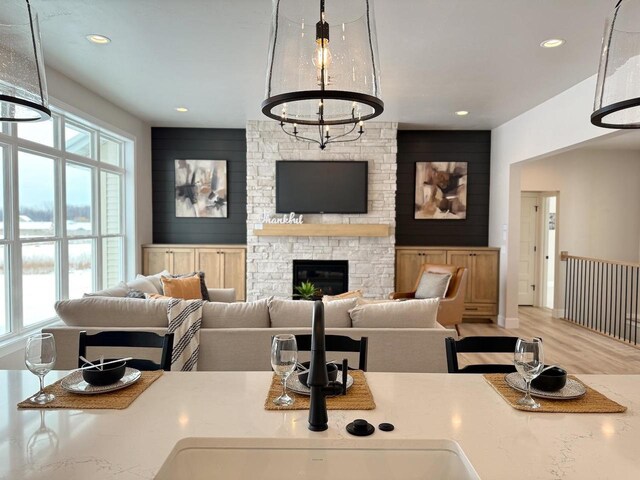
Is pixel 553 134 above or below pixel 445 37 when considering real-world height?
below

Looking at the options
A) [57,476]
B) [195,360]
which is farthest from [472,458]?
[195,360]

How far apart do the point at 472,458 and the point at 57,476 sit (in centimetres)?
97

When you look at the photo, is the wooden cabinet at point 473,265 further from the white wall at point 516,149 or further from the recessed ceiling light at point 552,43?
the recessed ceiling light at point 552,43

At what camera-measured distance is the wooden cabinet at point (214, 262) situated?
21.0 ft

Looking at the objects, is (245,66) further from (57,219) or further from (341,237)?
(341,237)

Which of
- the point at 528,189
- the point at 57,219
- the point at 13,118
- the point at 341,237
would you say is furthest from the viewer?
the point at 528,189

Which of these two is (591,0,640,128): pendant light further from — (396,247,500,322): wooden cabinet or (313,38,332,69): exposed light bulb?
(396,247,500,322): wooden cabinet

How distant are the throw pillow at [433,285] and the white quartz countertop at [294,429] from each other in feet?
12.4

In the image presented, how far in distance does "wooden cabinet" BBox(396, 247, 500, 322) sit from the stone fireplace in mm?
309

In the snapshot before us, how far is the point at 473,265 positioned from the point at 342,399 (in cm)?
546

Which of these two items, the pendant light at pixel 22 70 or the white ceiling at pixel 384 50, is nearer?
the pendant light at pixel 22 70

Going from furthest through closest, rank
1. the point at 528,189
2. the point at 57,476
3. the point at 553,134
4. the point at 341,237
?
the point at 528,189 → the point at 341,237 → the point at 553,134 → the point at 57,476

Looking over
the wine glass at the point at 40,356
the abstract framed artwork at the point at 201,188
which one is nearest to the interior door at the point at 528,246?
the abstract framed artwork at the point at 201,188

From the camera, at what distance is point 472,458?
1.08m
